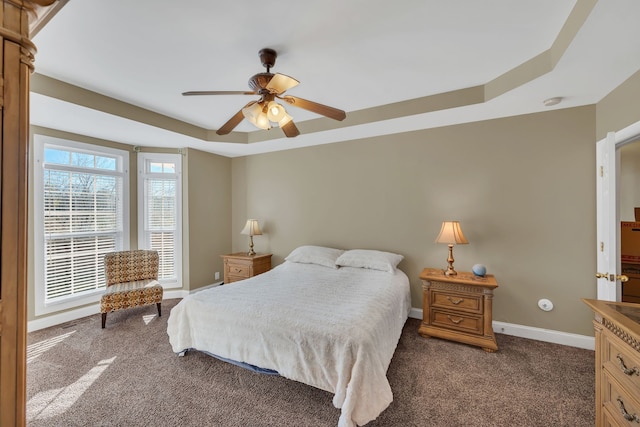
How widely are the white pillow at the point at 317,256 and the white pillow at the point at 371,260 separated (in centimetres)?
11

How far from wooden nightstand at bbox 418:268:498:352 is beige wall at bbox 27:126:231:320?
11.4 ft

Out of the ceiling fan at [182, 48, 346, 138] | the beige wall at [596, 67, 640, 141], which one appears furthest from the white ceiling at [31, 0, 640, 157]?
the ceiling fan at [182, 48, 346, 138]

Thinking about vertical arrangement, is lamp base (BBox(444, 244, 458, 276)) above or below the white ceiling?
below

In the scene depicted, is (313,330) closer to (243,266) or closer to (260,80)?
(260,80)

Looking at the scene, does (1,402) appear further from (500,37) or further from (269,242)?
(269,242)

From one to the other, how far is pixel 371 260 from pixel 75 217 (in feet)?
12.7

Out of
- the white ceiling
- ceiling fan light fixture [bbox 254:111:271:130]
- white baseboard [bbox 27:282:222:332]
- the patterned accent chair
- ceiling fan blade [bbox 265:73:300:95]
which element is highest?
the white ceiling

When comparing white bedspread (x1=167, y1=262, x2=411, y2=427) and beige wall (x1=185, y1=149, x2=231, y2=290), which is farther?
beige wall (x1=185, y1=149, x2=231, y2=290)

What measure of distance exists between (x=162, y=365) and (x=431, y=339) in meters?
2.64

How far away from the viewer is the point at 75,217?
135 inches

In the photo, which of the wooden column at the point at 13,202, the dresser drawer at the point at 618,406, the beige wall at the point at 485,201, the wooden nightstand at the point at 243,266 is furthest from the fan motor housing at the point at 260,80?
the wooden nightstand at the point at 243,266

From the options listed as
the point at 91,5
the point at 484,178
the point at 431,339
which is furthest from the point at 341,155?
the point at 91,5

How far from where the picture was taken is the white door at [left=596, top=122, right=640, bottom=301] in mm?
1947

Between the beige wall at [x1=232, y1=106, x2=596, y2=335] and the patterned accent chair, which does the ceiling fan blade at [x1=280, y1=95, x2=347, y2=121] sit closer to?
the beige wall at [x1=232, y1=106, x2=596, y2=335]
